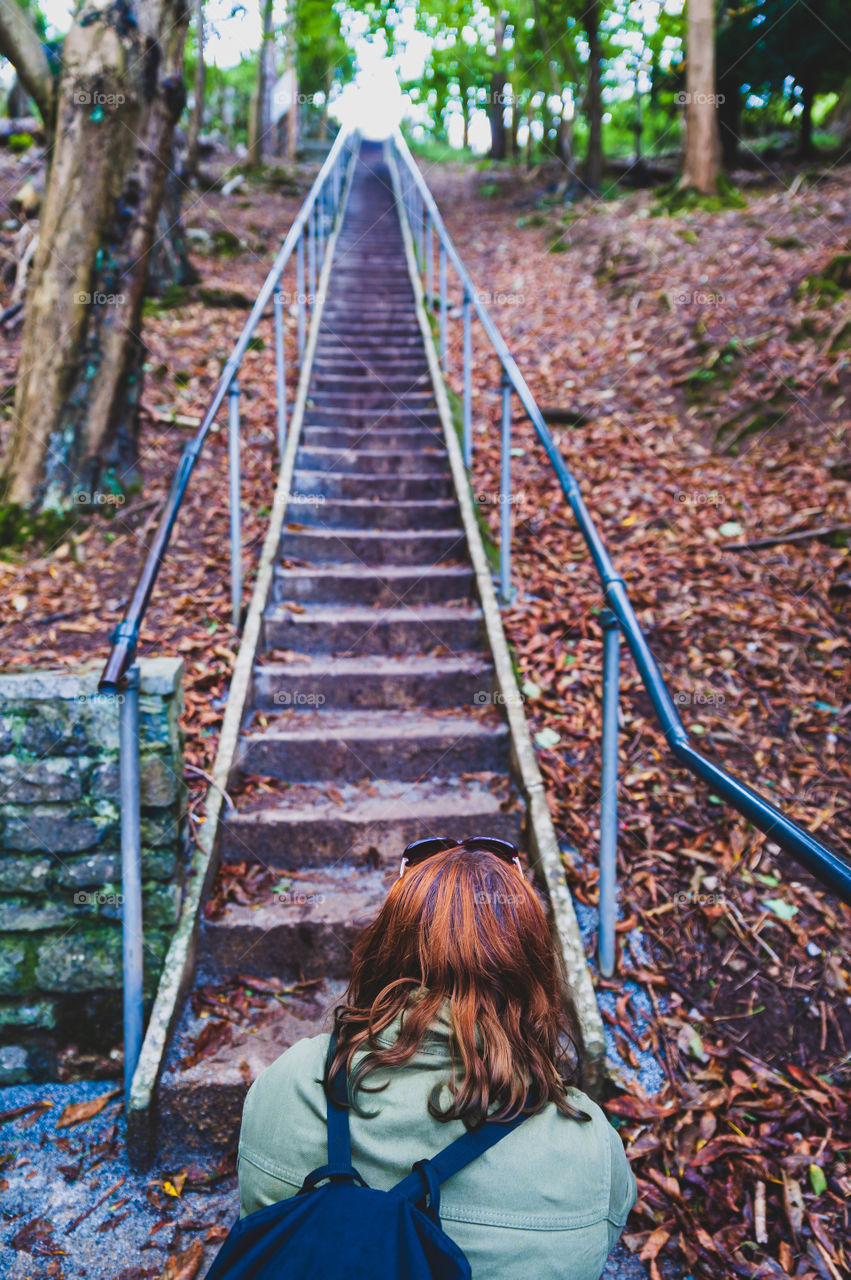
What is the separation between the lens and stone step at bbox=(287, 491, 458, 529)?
183 inches

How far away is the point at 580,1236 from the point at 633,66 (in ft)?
68.9

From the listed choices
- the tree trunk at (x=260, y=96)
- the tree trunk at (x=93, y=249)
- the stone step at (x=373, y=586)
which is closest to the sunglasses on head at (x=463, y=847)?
the stone step at (x=373, y=586)

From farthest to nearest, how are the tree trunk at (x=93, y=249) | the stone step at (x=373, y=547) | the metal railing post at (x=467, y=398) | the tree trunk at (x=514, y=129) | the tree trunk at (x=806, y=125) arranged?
the tree trunk at (x=514, y=129), the tree trunk at (x=806, y=125), the metal railing post at (x=467, y=398), the tree trunk at (x=93, y=249), the stone step at (x=373, y=547)

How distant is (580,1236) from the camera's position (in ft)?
3.76

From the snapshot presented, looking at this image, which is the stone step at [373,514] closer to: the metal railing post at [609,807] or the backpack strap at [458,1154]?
the metal railing post at [609,807]

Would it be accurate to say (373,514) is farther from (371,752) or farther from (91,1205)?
(91,1205)

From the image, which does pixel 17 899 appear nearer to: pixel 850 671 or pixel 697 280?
pixel 850 671

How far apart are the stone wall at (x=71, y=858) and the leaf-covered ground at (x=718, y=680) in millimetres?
1486

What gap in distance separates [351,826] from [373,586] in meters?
1.54

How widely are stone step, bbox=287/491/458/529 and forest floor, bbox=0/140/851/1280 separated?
0.32 meters

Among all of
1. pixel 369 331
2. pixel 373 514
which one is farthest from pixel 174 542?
pixel 369 331

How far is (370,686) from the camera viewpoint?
11.8 feet

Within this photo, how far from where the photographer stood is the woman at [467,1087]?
1.12 meters

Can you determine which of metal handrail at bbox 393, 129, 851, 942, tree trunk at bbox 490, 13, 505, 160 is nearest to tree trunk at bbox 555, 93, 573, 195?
tree trunk at bbox 490, 13, 505, 160
